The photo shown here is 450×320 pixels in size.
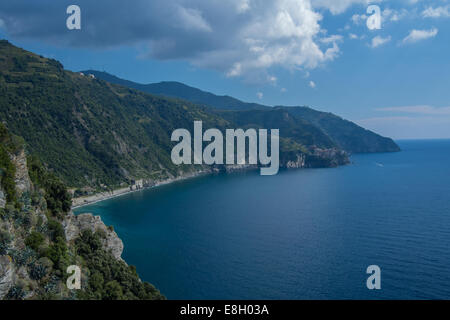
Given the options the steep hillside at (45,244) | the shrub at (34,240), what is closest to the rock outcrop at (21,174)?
the steep hillside at (45,244)

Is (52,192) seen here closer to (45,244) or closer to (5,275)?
(45,244)

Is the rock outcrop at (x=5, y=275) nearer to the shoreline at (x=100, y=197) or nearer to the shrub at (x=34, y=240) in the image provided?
the shrub at (x=34, y=240)

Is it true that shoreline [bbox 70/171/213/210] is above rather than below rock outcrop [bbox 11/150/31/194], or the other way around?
below

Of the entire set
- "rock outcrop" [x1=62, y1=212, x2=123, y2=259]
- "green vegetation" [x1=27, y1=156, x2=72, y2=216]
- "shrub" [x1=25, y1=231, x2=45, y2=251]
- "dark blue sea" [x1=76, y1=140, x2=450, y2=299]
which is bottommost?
"dark blue sea" [x1=76, y1=140, x2=450, y2=299]

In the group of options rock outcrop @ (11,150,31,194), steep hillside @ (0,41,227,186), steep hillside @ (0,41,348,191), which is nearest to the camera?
rock outcrop @ (11,150,31,194)

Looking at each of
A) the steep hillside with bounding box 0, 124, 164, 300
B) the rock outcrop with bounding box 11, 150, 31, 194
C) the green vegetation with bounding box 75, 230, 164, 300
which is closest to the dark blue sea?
the green vegetation with bounding box 75, 230, 164, 300

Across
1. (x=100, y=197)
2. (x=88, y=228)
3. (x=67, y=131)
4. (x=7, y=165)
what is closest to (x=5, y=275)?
(x=7, y=165)

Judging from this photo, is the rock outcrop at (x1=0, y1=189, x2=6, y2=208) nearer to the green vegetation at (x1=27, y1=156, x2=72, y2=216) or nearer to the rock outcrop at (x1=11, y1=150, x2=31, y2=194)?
the rock outcrop at (x1=11, y1=150, x2=31, y2=194)
